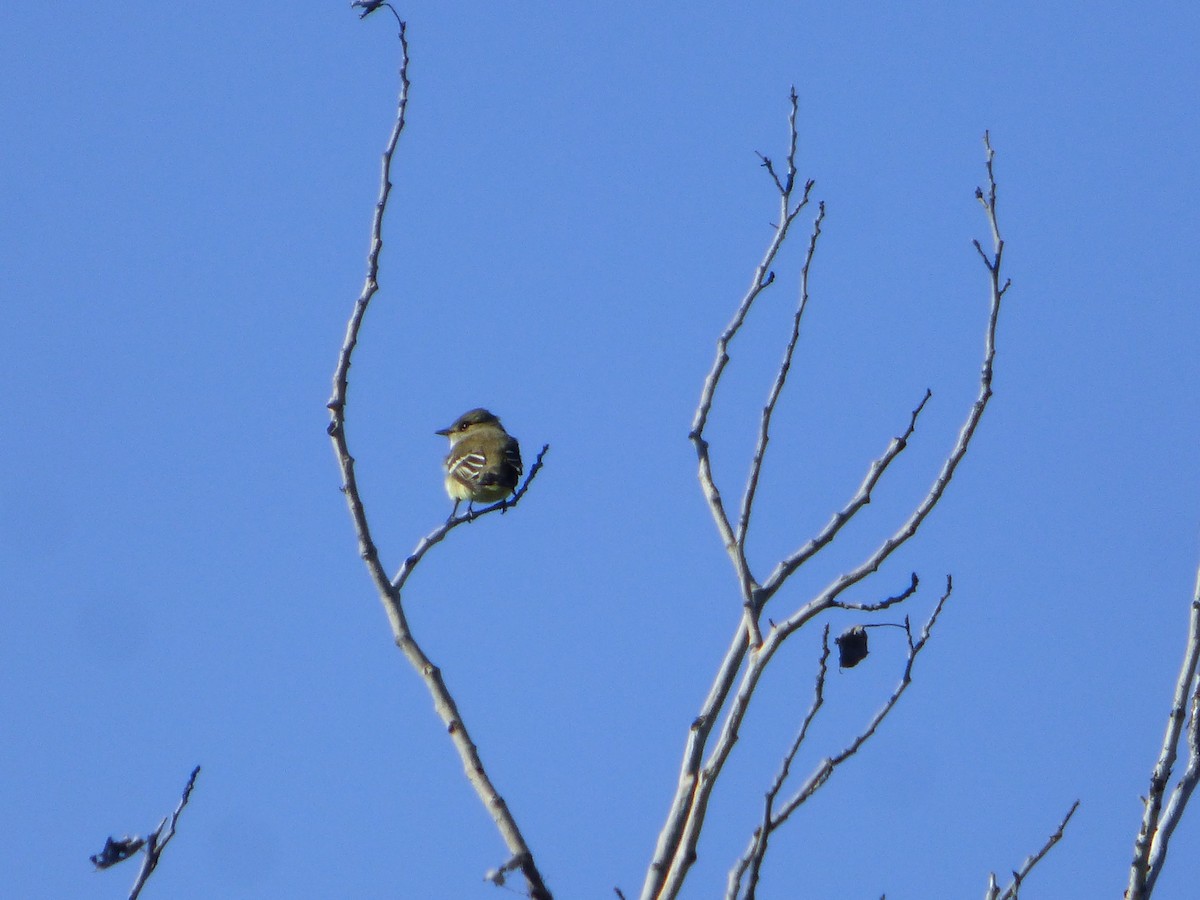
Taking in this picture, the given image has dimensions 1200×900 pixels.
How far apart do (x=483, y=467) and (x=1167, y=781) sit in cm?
744

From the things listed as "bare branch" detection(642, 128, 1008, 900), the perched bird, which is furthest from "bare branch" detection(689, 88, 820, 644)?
the perched bird

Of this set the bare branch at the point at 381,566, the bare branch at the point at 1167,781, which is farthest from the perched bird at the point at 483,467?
the bare branch at the point at 1167,781

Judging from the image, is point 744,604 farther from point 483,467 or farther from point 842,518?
point 483,467

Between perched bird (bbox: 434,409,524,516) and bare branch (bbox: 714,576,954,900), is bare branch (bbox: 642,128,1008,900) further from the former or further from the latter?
perched bird (bbox: 434,409,524,516)

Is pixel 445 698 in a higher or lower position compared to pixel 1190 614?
higher

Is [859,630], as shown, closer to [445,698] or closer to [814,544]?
[814,544]

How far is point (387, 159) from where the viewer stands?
5.10 meters

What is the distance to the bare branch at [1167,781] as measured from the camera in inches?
172

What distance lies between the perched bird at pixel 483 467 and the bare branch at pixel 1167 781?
6717 mm

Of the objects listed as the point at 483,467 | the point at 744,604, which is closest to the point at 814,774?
the point at 744,604

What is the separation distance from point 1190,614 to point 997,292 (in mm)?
1171

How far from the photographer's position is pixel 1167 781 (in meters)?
4.55

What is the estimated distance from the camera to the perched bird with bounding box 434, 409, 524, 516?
1138 cm

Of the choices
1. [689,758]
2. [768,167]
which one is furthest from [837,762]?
[768,167]
